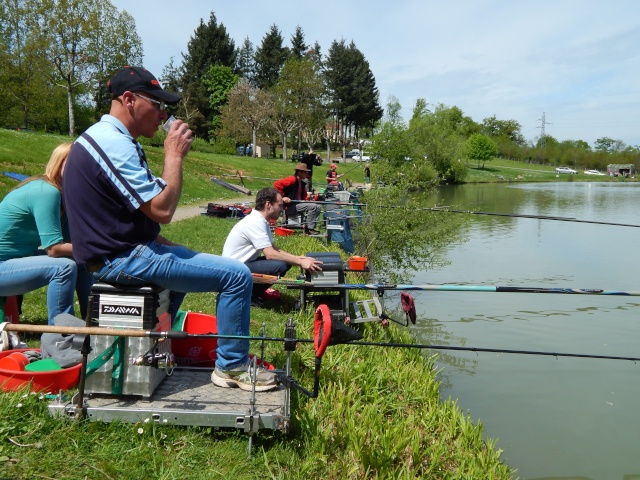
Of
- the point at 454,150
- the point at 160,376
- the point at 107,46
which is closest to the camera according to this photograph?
the point at 160,376

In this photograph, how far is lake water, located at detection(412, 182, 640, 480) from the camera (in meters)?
5.02

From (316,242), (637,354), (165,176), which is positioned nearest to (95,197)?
(165,176)

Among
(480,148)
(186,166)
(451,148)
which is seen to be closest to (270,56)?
(451,148)

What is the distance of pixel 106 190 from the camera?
286cm

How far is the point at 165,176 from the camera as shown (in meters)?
2.91

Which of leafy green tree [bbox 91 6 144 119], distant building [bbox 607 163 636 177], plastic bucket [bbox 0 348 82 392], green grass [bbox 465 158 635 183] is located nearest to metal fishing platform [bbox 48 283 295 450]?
plastic bucket [bbox 0 348 82 392]

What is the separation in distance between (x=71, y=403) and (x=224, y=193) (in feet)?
65.7

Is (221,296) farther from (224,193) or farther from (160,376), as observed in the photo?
(224,193)

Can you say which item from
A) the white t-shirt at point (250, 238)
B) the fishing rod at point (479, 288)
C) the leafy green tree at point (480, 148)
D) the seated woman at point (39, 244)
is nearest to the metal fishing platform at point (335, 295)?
the white t-shirt at point (250, 238)

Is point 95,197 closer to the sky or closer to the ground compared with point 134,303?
closer to the sky

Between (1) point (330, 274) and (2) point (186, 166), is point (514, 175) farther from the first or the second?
(1) point (330, 274)

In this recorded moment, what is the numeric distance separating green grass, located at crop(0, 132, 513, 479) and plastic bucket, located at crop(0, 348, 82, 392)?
0.37 feet

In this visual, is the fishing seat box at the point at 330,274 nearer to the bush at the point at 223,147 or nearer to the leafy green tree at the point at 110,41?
the leafy green tree at the point at 110,41

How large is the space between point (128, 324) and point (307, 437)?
4.03ft
